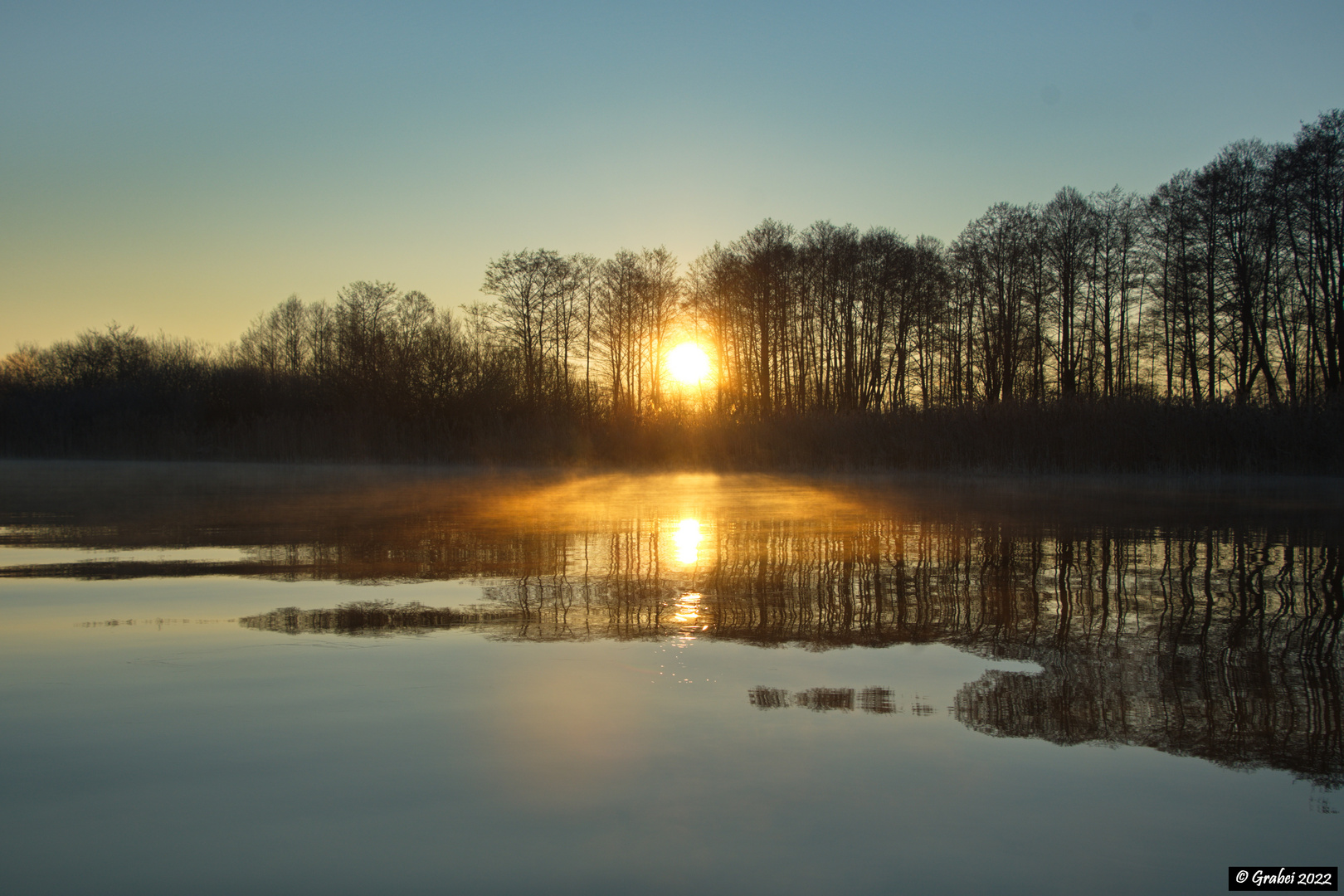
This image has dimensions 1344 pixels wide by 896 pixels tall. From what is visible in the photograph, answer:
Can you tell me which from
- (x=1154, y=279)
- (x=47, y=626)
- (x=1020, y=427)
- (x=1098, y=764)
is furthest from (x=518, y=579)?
(x=1154, y=279)

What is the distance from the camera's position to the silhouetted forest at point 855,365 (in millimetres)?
20625

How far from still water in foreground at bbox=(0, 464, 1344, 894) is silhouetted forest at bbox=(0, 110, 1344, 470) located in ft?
47.8

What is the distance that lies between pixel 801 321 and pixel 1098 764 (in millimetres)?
36925

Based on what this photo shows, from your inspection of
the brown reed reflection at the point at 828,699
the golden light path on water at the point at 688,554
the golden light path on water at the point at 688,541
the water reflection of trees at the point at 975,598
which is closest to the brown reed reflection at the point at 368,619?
the water reflection of trees at the point at 975,598

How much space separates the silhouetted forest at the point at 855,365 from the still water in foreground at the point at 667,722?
47.8 feet

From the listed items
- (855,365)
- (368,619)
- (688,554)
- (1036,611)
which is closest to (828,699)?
(1036,611)

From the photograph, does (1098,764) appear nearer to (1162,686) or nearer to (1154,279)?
(1162,686)

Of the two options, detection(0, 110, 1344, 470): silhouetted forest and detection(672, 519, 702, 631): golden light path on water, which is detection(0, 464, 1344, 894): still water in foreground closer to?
detection(672, 519, 702, 631): golden light path on water

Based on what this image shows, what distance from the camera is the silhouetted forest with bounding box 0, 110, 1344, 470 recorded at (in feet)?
67.7

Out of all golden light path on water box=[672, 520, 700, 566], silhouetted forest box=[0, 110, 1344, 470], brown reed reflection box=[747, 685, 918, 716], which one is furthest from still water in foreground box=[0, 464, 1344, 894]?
silhouetted forest box=[0, 110, 1344, 470]

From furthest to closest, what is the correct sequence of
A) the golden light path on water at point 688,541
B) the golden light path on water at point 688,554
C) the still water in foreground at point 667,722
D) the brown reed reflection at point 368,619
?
1. the golden light path on water at point 688,541
2. the golden light path on water at point 688,554
3. the brown reed reflection at point 368,619
4. the still water in foreground at point 667,722

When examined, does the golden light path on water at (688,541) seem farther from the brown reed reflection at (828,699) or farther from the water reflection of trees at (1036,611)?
the brown reed reflection at (828,699)

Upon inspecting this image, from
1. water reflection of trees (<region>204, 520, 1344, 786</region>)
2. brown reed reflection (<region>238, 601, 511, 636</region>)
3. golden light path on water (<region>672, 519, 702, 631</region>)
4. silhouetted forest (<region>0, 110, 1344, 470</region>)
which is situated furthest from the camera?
silhouetted forest (<region>0, 110, 1344, 470</region>)

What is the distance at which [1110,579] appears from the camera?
18.3ft
